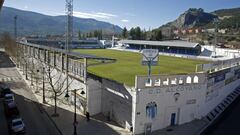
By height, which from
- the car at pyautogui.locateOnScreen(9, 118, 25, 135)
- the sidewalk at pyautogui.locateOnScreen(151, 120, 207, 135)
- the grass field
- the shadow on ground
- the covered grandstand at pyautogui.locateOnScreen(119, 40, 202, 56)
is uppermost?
the covered grandstand at pyautogui.locateOnScreen(119, 40, 202, 56)

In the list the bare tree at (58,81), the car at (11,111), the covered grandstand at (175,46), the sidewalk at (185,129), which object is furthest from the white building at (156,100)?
the covered grandstand at (175,46)

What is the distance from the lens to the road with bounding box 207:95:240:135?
24.6 metres

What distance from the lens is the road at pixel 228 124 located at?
2459cm

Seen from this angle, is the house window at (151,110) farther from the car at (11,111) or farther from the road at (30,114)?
the car at (11,111)

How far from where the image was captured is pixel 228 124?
26.8 meters

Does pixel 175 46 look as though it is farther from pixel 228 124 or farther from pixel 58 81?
pixel 228 124

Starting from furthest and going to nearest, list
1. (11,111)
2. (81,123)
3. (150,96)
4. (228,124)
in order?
1. (228,124)
2. (11,111)
3. (81,123)
4. (150,96)

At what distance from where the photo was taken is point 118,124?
84.7 ft

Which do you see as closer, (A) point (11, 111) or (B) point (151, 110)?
(B) point (151, 110)

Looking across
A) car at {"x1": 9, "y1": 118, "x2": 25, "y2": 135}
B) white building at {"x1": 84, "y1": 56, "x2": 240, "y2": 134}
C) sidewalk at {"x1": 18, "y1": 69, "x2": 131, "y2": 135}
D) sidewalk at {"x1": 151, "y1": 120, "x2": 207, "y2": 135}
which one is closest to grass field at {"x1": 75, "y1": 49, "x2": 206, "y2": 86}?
white building at {"x1": 84, "y1": 56, "x2": 240, "y2": 134}

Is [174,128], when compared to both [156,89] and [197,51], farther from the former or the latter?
[197,51]

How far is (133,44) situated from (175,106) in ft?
268

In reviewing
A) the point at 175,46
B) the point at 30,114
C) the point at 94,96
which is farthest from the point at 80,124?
the point at 175,46

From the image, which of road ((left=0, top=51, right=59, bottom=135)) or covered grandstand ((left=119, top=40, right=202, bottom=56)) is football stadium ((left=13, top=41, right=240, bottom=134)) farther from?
covered grandstand ((left=119, top=40, right=202, bottom=56))
